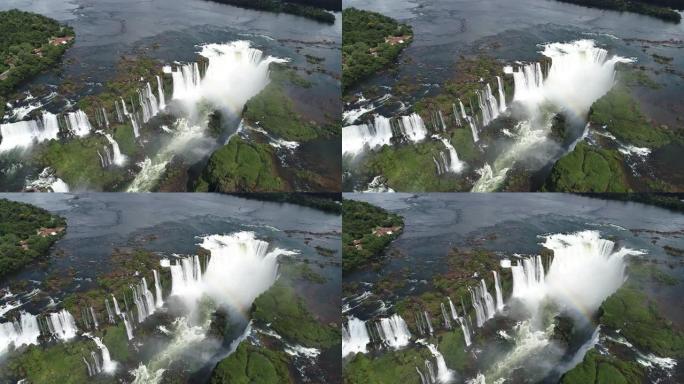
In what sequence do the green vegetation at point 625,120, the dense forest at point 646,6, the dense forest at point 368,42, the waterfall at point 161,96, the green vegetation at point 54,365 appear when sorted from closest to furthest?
the green vegetation at point 54,365 < the green vegetation at point 625,120 < the waterfall at point 161,96 < the dense forest at point 368,42 < the dense forest at point 646,6

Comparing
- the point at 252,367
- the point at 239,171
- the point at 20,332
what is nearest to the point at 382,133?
the point at 239,171

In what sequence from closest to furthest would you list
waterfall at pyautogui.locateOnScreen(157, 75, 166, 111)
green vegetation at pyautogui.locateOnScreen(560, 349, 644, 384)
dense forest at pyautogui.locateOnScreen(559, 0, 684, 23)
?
green vegetation at pyautogui.locateOnScreen(560, 349, 644, 384)
waterfall at pyautogui.locateOnScreen(157, 75, 166, 111)
dense forest at pyautogui.locateOnScreen(559, 0, 684, 23)

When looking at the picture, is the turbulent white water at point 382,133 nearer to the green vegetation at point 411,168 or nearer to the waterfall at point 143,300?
the green vegetation at point 411,168

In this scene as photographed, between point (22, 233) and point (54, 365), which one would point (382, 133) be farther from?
point (54, 365)

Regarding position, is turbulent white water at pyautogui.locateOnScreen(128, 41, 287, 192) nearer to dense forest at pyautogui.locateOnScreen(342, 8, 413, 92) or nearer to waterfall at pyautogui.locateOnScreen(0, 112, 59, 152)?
dense forest at pyautogui.locateOnScreen(342, 8, 413, 92)

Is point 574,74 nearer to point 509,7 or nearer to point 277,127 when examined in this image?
point 509,7

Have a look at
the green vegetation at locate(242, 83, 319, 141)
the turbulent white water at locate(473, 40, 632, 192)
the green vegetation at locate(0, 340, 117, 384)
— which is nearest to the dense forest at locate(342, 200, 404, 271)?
the green vegetation at locate(242, 83, 319, 141)

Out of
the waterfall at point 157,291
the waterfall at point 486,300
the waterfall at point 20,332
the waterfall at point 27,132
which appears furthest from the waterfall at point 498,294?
the waterfall at point 27,132
